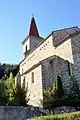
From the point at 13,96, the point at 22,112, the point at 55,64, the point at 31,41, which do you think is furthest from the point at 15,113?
the point at 31,41

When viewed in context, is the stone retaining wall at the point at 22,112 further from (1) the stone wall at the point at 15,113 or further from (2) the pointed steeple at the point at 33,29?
(2) the pointed steeple at the point at 33,29

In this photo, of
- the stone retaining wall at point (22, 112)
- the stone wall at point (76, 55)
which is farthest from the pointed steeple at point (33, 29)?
the stone retaining wall at point (22, 112)

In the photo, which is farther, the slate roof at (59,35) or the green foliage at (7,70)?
the green foliage at (7,70)

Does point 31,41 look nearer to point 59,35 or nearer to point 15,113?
point 59,35

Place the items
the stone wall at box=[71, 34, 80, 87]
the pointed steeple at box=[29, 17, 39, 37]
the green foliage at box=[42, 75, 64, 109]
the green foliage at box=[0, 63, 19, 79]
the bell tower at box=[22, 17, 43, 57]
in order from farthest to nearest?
1. the pointed steeple at box=[29, 17, 39, 37]
2. the green foliage at box=[0, 63, 19, 79]
3. the bell tower at box=[22, 17, 43, 57]
4. the stone wall at box=[71, 34, 80, 87]
5. the green foliage at box=[42, 75, 64, 109]

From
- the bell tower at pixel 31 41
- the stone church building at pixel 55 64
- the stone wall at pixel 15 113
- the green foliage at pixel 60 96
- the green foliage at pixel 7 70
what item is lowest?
the stone wall at pixel 15 113

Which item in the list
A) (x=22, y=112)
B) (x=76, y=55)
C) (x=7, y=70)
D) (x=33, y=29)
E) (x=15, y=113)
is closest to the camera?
(x=15, y=113)

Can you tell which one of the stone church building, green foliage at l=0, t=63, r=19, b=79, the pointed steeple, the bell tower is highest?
the pointed steeple

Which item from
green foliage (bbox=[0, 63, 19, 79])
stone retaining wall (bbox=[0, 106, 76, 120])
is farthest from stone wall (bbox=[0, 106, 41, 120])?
green foliage (bbox=[0, 63, 19, 79])

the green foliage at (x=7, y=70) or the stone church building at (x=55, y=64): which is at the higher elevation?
the green foliage at (x=7, y=70)

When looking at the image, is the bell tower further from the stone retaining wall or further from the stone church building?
the stone retaining wall

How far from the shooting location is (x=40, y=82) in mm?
22547

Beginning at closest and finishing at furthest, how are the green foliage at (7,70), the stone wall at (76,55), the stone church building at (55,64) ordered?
the stone wall at (76,55), the stone church building at (55,64), the green foliage at (7,70)

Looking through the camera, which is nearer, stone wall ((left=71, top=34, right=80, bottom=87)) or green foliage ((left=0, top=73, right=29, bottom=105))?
green foliage ((left=0, top=73, right=29, bottom=105))
